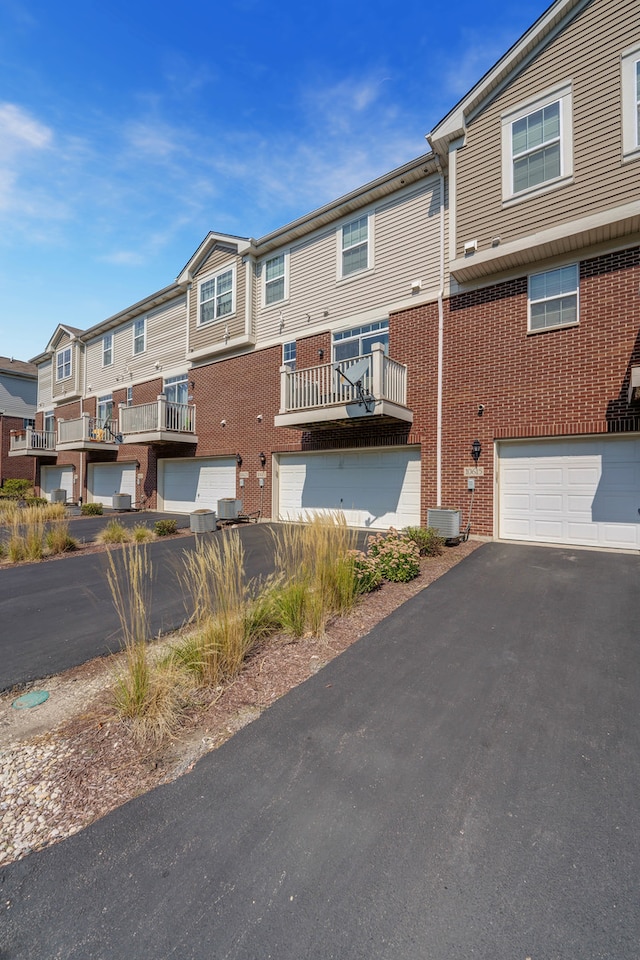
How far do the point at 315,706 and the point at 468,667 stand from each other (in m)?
1.46

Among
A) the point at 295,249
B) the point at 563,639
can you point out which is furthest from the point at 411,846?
the point at 295,249

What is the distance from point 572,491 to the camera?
27.9 feet

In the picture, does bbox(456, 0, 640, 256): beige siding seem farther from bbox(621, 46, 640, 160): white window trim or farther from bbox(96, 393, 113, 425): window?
bbox(96, 393, 113, 425): window

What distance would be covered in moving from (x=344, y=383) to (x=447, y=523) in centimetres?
428

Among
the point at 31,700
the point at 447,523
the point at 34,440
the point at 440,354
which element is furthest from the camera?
the point at 34,440

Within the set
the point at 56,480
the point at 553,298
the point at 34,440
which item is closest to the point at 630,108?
the point at 553,298

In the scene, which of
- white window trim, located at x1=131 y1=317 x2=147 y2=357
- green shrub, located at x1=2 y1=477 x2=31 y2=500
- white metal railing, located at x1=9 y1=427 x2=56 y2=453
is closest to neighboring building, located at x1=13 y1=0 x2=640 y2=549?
white window trim, located at x1=131 y1=317 x2=147 y2=357

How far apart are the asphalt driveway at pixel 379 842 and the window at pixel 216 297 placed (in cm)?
1469

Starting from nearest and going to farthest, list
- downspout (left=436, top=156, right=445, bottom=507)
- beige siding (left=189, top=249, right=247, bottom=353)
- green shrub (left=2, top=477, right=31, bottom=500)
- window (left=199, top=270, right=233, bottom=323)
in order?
downspout (left=436, top=156, right=445, bottom=507), beige siding (left=189, top=249, right=247, bottom=353), window (left=199, top=270, right=233, bottom=323), green shrub (left=2, top=477, right=31, bottom=500)

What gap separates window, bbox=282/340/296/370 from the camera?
13125 millimetres

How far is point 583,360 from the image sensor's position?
834 centimetres

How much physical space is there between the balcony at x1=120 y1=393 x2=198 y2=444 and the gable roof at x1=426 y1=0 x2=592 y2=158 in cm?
1150

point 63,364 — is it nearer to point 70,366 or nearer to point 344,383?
point 70,366

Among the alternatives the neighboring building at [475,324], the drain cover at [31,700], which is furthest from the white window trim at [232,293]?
the drain cover at [31,700]
